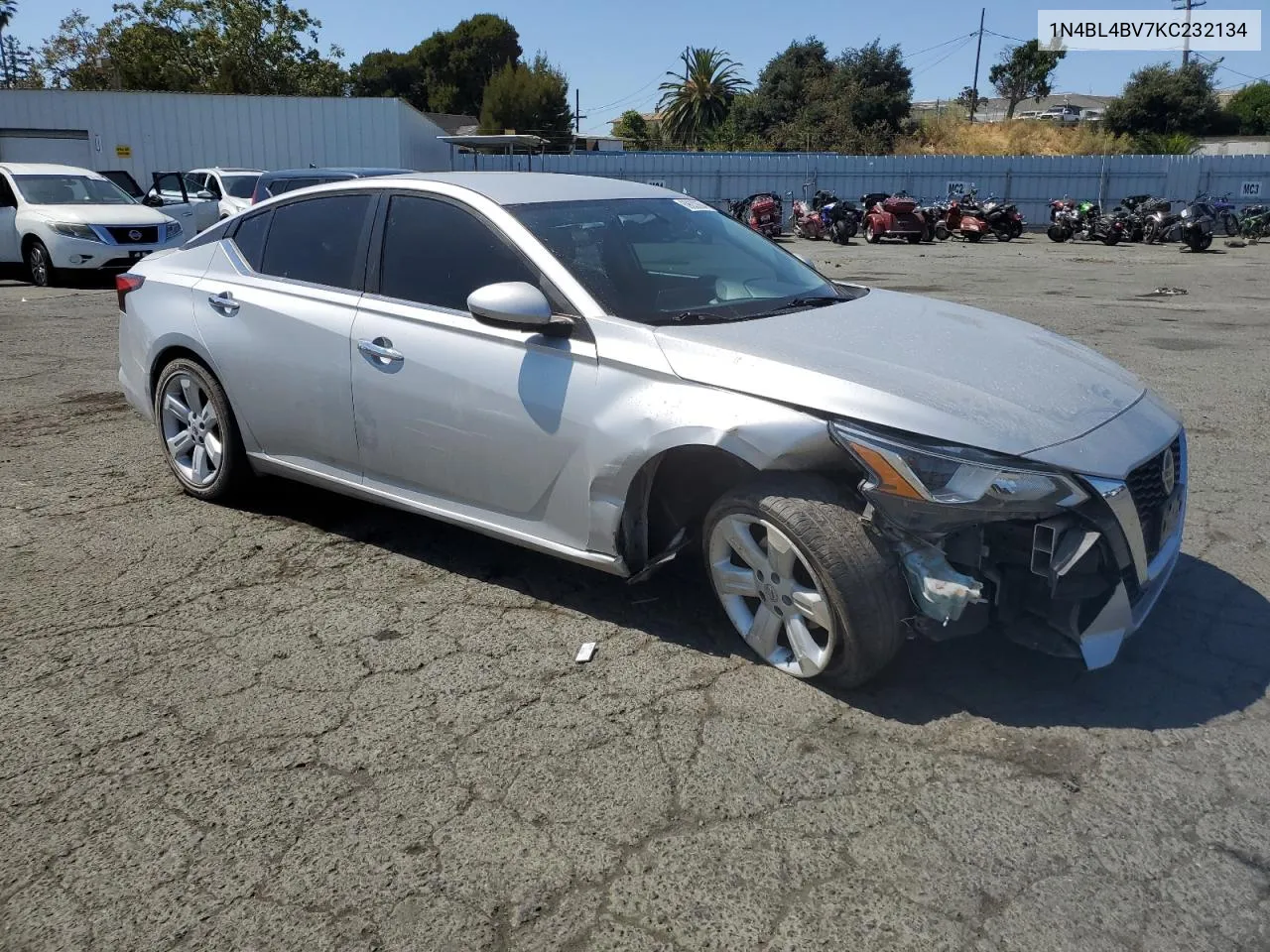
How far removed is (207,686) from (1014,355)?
2.99 metres

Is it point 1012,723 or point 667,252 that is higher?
point 667,252

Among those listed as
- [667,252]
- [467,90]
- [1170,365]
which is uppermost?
[467,90]

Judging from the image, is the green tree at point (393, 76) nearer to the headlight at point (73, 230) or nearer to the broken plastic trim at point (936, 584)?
the headlight at point (73, 230)

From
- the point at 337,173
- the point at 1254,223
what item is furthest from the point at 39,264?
the point at 1254,223

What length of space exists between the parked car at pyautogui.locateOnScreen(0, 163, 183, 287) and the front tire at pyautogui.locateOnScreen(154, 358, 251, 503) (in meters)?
11.2

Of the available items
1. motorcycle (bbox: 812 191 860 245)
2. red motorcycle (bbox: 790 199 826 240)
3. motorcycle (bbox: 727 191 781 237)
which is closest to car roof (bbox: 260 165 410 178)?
motorcycle (bbox: 727 191 781 237)

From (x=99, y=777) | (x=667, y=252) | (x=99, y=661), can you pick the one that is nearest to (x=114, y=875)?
(x=99, y=777)

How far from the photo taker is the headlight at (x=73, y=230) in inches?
594

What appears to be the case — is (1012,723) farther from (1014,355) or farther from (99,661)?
(99,661)

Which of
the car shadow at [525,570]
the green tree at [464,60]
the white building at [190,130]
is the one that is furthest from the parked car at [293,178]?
the green tree at [464,60]

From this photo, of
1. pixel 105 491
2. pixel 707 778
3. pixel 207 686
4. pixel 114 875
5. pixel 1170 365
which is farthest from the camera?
pixel 1170 365

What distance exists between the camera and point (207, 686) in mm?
3518

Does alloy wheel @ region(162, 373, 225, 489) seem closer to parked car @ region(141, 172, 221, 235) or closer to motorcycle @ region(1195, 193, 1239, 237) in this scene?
parked car @ region(141, 172, 221, 235)

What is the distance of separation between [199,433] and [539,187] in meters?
2.10
